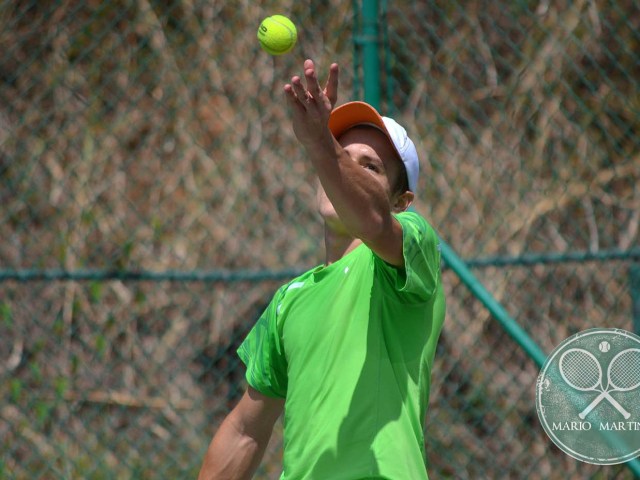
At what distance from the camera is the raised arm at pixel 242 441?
105 inches

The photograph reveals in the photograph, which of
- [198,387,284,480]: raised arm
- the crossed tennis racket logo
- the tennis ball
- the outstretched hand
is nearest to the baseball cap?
the tennis ball

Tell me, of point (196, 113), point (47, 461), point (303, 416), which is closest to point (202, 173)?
point (196, 113)

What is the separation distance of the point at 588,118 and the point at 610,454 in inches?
75.6

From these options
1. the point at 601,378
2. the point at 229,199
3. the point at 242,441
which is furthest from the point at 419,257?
the point at 229,199

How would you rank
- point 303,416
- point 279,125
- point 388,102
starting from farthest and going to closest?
1. point 279,125
2. point 388,102
3. point 303,416

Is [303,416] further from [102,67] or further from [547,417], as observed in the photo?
[102,67]

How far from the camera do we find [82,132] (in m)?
5.36

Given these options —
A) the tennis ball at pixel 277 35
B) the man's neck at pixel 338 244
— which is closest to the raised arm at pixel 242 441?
the man's neck at pixel 338 244

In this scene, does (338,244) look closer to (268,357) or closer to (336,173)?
(268,357)

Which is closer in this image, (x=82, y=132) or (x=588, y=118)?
(x=588, y=118)

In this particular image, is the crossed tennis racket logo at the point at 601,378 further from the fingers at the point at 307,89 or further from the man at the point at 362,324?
the fingers at the point at 307,89

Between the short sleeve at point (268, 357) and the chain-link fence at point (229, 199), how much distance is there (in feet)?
6.43

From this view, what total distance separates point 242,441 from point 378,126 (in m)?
0.84

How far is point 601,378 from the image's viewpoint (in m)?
3.46
